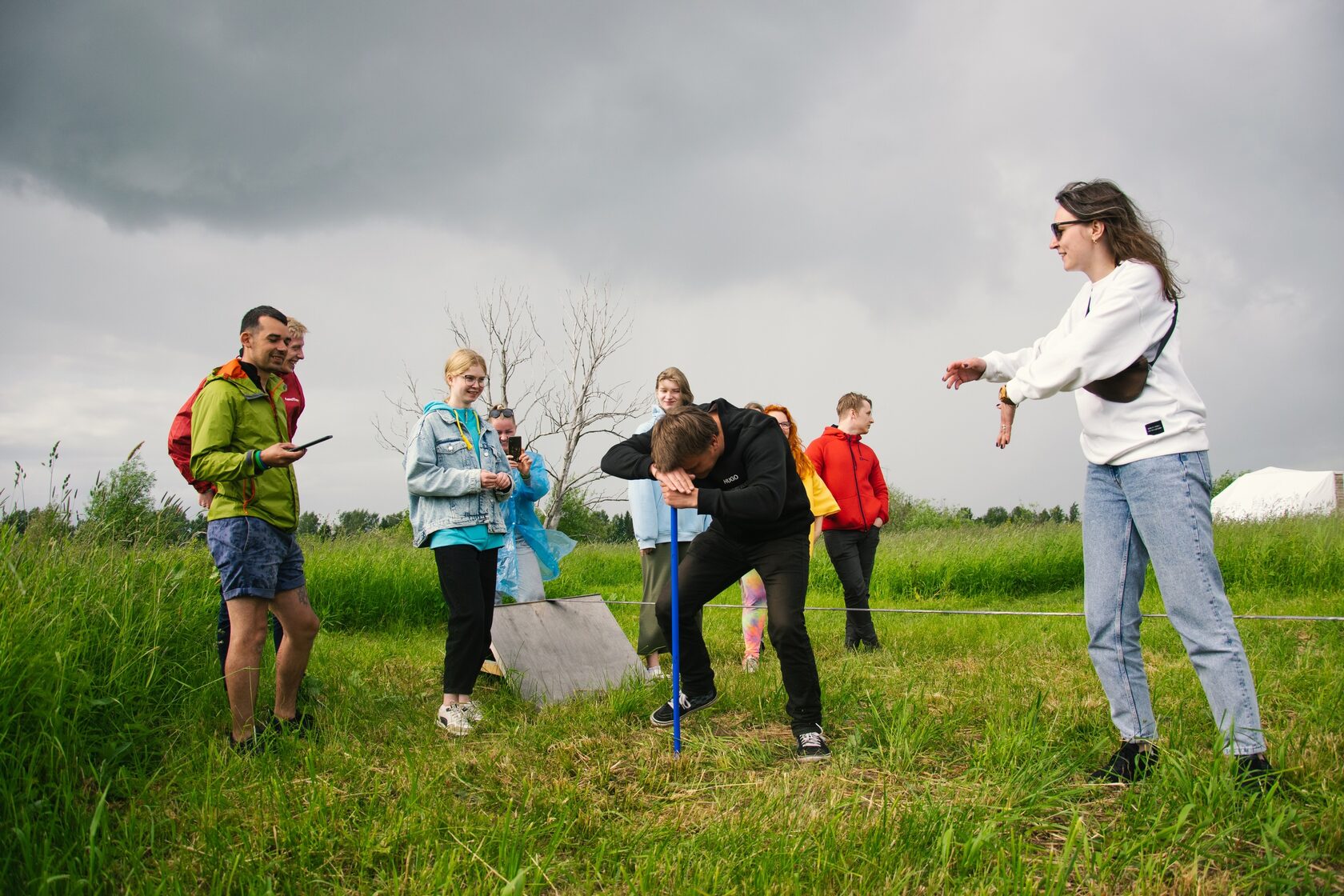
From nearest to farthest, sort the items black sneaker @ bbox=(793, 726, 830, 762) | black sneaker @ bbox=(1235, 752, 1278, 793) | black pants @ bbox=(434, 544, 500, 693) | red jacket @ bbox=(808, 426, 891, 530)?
black sneaker @ bbox=(1235, 752, 1278, 793) < black sneaker @ bbox=(793, 726, 830, 762) < black pants @ bbox=(434, 544, 500, 693) < red jacket @ bbox=(808, 426, 891, 530)

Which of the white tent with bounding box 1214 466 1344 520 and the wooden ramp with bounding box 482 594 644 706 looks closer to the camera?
the wooden ramp with bounding box 482 594 644 706

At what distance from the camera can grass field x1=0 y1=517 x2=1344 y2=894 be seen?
2514mm

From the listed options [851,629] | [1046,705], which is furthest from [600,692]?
[851,629]

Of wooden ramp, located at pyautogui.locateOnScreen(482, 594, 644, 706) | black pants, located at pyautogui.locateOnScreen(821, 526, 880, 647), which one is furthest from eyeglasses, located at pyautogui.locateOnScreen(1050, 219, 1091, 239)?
black pants, located at pyautogui.locateOnScreen(821, 526, 880, 647)

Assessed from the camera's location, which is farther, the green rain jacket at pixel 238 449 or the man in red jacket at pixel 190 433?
the man in red jacket at pixel 190 433

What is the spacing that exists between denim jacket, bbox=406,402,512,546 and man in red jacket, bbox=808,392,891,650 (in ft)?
10.6

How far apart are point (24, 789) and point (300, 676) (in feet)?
4.13

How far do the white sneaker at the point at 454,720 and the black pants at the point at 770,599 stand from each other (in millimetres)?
1087

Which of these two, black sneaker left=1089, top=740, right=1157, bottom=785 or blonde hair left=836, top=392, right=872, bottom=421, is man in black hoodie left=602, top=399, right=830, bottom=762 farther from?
blonde hair left=836, top=392, right=872, bottom=421

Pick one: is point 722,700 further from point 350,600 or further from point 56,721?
point 350,600

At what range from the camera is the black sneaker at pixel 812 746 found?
3577 mm

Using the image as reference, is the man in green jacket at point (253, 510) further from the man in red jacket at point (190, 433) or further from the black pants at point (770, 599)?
the black pants at point (770, 599)

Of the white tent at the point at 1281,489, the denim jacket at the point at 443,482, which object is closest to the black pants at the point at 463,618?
the denim jacket at the point at 443,482

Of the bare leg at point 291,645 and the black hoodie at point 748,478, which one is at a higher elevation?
the black hoodie at point 748,478
